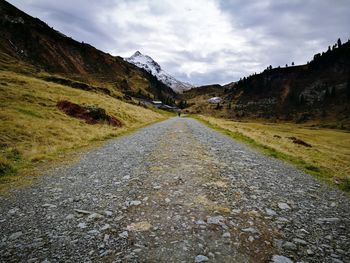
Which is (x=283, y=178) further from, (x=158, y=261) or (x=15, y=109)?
(x=15, y=109)

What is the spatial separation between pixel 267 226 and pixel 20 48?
147792 millimetres

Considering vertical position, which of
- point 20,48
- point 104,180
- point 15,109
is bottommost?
point 104,180

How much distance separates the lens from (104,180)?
8367mm

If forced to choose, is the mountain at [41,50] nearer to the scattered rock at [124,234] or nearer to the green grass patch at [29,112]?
the green grass patch at [29,112]

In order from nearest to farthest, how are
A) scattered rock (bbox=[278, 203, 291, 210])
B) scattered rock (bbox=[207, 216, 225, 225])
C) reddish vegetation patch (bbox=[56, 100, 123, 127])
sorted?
1. scattered rock (bbox=[207, 216, 225, 225])
2. scattered rock (bbox=[278, 203, 291, 210])
3. reddish vegetation patch (bbox=[56, 100, 123, 127])

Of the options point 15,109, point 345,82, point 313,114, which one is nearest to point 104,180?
point 15,109

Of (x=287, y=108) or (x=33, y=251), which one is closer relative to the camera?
(x=33, y=251)

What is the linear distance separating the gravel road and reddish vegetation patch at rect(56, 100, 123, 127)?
22.6m

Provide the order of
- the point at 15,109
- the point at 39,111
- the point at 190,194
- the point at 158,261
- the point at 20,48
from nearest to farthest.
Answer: the point at 158,261
the point at 190,194
the point at 15,109
the point at 39,111
the point at 20,48

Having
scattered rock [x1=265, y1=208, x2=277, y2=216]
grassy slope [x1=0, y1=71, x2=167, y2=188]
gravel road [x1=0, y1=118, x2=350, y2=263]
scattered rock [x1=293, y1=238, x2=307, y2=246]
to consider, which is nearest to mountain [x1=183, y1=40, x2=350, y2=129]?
grassy slope [x1=0, y1=71, x2=167, y2=188]

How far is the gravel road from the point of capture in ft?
13.5

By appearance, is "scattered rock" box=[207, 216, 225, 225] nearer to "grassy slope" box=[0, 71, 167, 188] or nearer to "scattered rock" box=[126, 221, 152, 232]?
"scattered rock" box=[126, 221, 152, 232]

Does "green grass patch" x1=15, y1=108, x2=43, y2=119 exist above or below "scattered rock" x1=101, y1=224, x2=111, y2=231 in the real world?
above

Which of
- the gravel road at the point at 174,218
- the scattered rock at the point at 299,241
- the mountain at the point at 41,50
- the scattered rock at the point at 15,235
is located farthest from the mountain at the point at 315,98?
the scattered rock at the point at 15,235
